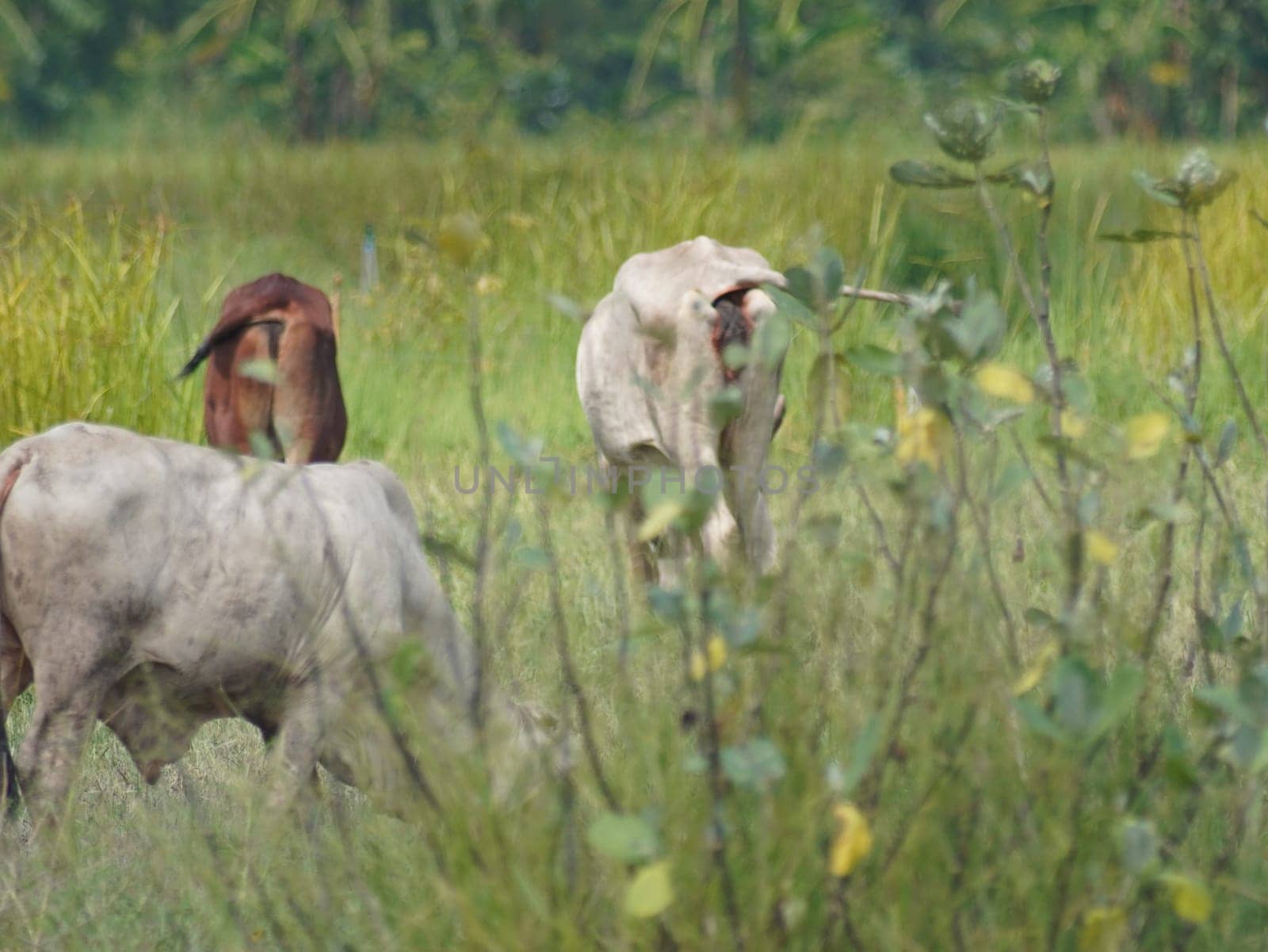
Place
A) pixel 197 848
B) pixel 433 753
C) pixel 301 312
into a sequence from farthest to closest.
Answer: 1. pixel 301 312
2. pixel 197 848
3. pixel 433 753

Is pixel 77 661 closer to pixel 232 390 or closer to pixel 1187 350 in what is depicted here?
pixel 232 390

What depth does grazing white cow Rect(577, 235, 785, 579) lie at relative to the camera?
4387 millimetres

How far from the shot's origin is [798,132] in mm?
10547

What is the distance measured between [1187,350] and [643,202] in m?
6.53

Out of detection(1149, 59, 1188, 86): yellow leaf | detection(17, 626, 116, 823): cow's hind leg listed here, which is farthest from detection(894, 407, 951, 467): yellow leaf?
detection(1149, 59, 1188, 86): yellow leaf

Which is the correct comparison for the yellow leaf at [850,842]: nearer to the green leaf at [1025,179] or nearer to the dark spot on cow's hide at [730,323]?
the green leaf at [1025,179]

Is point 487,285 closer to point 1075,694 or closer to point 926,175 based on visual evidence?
point 926,175

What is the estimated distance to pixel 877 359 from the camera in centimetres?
205

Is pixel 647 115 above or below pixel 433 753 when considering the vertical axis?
below

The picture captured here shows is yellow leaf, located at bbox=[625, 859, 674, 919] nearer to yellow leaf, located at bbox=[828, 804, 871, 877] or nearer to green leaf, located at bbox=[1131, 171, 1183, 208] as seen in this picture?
yellow leaf, located at bbox=[828, 804, 871, 877]


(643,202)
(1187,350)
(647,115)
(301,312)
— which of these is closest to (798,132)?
(643,202)

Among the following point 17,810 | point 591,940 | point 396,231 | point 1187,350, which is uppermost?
point 1187,350

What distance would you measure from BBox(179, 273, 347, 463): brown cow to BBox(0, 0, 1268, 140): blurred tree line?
824 inches

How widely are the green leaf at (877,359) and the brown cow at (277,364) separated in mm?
2114
